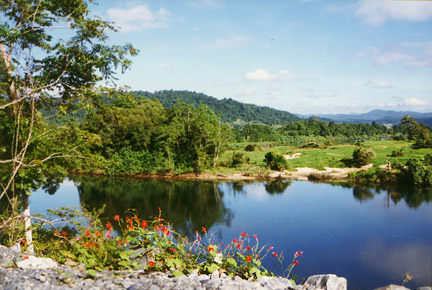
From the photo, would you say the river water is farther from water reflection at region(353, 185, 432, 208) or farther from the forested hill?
the forested hill

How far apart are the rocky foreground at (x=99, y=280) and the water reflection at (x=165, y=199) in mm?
10327

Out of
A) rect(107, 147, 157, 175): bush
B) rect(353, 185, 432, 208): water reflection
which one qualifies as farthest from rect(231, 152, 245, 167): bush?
rect(353, 185, 432, 208): water reflection

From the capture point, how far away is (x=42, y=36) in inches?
322

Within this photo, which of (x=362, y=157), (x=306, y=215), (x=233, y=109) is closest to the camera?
(x=306, y=215)

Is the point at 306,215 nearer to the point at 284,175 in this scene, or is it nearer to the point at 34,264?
the point at 284,175

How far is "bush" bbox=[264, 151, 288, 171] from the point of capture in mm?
32406

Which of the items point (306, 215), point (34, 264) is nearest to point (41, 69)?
point (34, 264)

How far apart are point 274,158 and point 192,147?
31.4ft

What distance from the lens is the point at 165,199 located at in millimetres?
22812

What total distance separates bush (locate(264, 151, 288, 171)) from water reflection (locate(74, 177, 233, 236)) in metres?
8.09

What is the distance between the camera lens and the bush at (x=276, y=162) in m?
32.4

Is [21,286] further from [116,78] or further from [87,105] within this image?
[116,78]

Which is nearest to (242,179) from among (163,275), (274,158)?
(274,158)

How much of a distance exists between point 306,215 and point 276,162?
15145 millimetres
